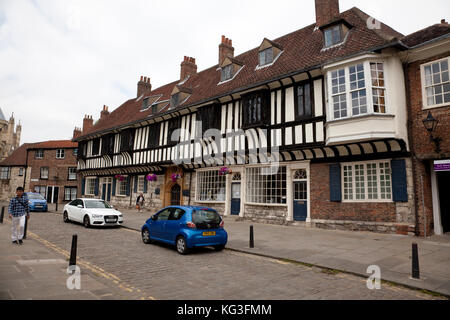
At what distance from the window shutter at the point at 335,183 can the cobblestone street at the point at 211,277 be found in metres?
5.98

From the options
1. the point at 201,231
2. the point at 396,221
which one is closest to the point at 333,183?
the point at 396,221

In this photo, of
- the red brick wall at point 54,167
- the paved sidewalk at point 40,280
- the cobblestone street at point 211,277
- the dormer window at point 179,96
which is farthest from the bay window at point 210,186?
the red brick wall at point 54,167

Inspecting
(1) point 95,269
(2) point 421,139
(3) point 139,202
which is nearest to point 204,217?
(1) point 95,269

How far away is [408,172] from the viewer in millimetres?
10922

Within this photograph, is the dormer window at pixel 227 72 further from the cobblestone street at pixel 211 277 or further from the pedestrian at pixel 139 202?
the cobblestone street at pixel 211 277

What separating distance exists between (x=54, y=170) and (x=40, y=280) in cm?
3653

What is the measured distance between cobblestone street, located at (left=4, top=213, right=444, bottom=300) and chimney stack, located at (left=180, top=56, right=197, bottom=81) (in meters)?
19.2

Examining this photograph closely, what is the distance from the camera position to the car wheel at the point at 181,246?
8125 mm

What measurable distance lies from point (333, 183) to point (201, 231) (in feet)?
22.9

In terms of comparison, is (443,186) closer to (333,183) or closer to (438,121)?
(438,121)

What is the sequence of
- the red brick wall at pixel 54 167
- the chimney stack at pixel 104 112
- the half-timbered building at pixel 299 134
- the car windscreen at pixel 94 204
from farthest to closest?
the red brick wall at pixel 54 167
the chimney stack at pixel 104 112
the car windscreen at pixel 94 204
the half-timbered building at pixel 299 134

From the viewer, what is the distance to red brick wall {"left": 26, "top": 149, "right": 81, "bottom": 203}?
36.4 metres

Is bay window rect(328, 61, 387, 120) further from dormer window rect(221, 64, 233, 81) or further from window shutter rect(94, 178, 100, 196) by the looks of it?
window shutter rect(94, 178, 100, 196)

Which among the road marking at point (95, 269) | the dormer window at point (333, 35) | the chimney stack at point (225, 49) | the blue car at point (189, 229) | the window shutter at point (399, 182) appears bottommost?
the road marking at point (95, 269)
